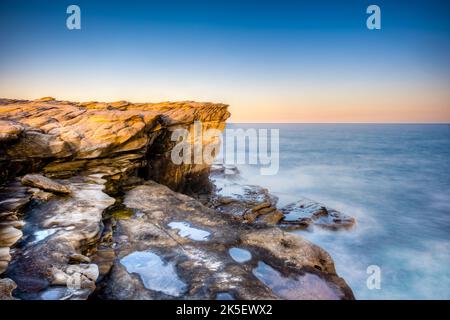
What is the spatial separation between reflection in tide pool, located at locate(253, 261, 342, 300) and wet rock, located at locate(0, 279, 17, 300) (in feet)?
13.0

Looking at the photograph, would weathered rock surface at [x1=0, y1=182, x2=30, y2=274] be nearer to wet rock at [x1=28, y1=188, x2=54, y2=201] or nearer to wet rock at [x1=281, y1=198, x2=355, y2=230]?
wet rock at [x1=28, y1=188, x2=54, y2=201]

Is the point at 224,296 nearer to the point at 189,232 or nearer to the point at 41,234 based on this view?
the point at 189,232

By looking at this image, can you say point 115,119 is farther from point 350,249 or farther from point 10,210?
point 350,249

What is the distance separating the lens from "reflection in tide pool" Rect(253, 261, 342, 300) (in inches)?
203

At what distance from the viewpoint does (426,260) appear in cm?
1229

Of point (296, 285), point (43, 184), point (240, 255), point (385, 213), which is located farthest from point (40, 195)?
point (385, 213)

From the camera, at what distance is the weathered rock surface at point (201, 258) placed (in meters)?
4.85

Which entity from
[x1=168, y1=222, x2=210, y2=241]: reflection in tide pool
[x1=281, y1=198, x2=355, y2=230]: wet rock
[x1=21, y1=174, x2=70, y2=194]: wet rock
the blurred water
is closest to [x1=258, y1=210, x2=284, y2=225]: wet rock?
[x1=281, y1=198, x2=355, y2=230]: wet rock

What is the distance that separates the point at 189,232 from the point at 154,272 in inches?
74.1

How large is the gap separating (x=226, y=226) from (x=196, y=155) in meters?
10.5

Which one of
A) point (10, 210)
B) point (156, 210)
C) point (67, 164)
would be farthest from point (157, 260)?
point (67, 164)

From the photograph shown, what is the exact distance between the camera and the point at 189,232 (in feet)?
23.3
